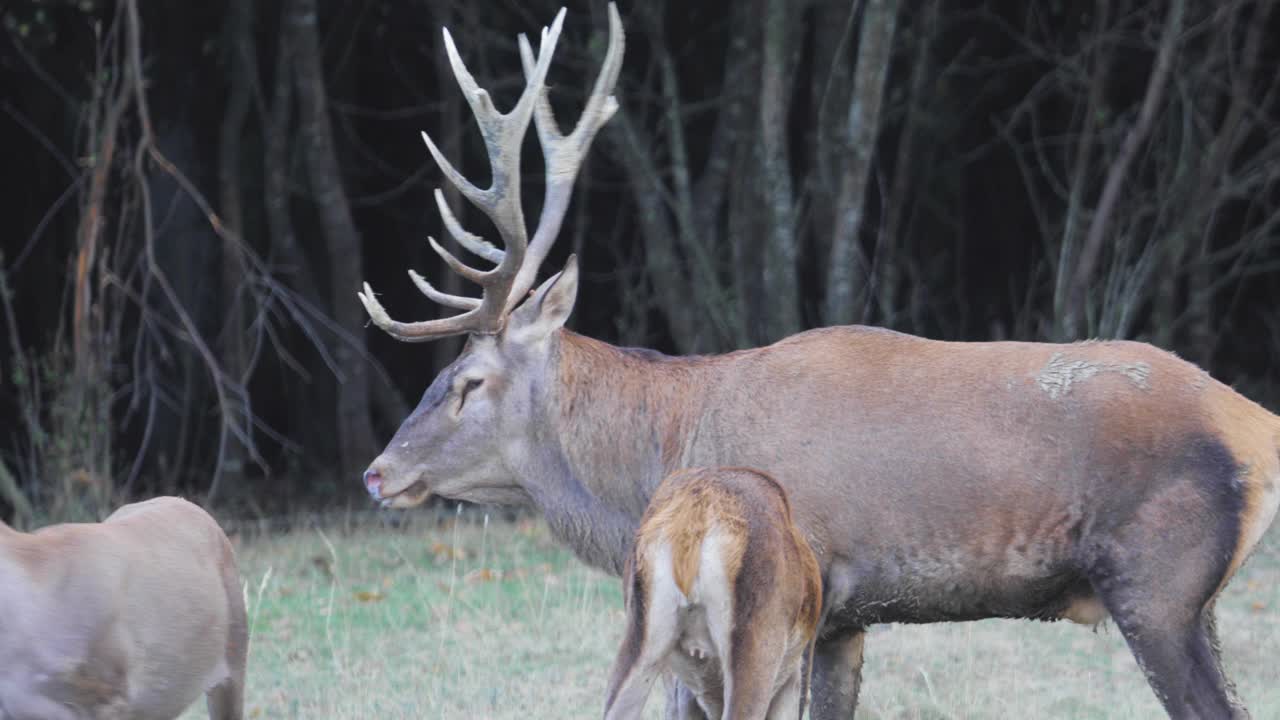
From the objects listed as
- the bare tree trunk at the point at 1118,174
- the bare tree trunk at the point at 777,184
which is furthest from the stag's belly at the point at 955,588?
the bare tree trunk at the point at 1118,174

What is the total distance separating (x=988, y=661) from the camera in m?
7.09

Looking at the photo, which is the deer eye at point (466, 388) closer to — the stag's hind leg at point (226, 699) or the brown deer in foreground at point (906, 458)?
the brown deer in foreground at point (906, 458)

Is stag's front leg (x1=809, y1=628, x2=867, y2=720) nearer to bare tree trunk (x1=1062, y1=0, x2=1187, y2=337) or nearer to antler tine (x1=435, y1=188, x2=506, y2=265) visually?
antler tine (x1=435, y1=188, x2=506, y2=265)

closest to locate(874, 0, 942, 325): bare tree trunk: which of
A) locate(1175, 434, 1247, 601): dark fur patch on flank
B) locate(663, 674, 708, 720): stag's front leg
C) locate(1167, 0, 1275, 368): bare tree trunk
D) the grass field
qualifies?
locate(1167, 0, 1275, 368): bare tree trunk

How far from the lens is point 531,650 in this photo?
7223mm

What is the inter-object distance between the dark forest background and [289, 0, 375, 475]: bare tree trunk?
22mm

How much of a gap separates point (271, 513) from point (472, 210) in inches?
153

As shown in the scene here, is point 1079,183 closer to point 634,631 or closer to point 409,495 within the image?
point 409,495

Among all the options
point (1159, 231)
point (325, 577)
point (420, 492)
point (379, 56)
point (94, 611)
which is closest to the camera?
point (94, 611)

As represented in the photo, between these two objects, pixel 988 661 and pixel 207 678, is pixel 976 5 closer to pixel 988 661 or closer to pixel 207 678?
pixel 988 661

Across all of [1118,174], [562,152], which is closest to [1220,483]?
[562,152]

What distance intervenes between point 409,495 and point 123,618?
1595 mm

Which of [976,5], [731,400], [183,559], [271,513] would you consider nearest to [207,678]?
[183,559]

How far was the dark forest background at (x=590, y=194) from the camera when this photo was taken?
10.1m
